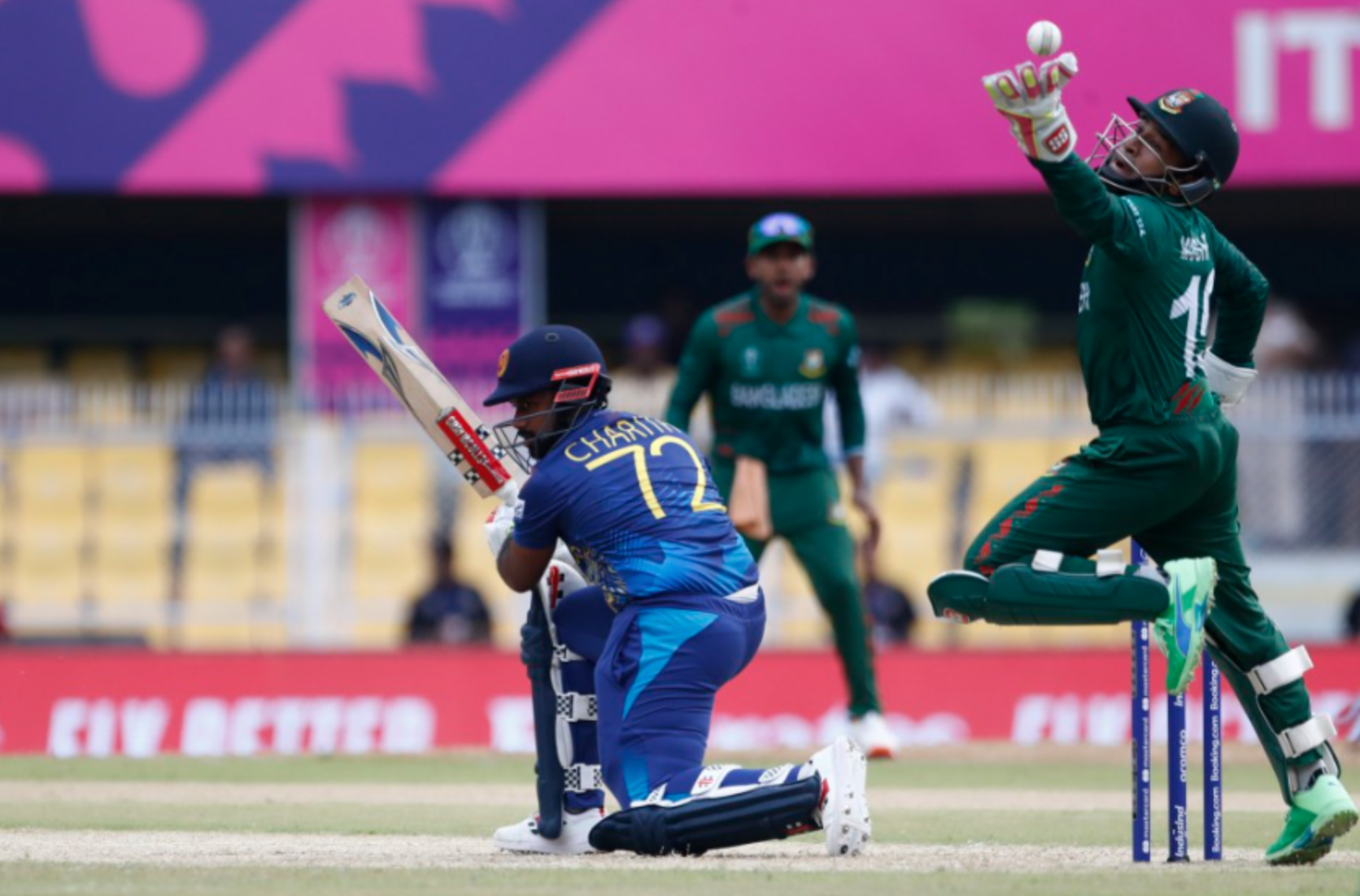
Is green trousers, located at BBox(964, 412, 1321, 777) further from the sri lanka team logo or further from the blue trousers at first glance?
the sri lanka team logo

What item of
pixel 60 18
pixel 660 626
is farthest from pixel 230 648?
pixel 660 626

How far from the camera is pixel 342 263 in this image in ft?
54.0

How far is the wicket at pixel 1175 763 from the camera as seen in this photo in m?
6.43

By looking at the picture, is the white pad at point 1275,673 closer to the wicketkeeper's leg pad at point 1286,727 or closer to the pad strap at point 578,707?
the wicketkeeper's leg pad at point 1286,727

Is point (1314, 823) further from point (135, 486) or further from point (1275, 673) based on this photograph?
point (135, 486)

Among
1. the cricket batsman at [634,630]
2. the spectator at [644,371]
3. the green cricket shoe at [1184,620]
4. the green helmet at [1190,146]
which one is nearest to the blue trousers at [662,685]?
the cricket batsman at [634,630]

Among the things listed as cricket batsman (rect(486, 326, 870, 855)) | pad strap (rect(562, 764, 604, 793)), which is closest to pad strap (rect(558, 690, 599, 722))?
cricket batsman (rect(486, 326, 870, 855))

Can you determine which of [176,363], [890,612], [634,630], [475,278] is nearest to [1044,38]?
[634,630]

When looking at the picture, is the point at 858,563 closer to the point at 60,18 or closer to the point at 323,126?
the point at 323,126

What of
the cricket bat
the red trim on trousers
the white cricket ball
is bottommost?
the red trim on trousers

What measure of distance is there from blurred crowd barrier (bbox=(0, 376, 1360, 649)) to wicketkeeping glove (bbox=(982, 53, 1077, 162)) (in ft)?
26.6

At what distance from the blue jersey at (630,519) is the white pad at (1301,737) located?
1.68m

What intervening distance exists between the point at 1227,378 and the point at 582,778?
2364 millimetres

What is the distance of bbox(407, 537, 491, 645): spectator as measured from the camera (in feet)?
46.8
